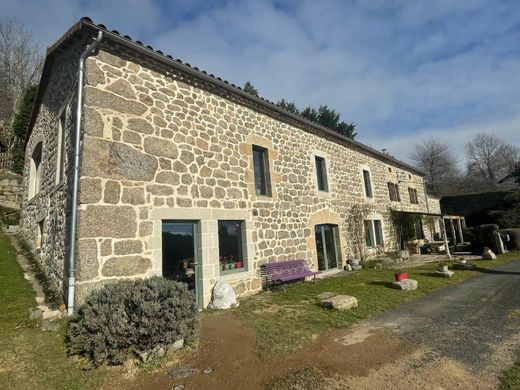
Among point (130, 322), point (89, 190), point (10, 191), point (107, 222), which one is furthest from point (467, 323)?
point (10, 191)

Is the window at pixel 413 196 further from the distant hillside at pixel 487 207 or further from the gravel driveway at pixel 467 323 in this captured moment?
the gravel driveway at pixel 467 323

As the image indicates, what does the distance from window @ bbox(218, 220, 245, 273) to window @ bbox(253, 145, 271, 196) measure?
1.44 m

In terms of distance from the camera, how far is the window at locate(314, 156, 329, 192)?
11.5 m

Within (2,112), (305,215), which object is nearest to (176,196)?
(305,215)

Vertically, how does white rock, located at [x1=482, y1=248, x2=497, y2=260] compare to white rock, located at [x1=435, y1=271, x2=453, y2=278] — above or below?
above

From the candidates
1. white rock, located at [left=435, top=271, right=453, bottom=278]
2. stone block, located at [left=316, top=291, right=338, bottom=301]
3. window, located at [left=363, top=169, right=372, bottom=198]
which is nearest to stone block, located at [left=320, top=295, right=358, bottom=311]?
stone block, located at [left=316, top=291, right=338, bottom=301]

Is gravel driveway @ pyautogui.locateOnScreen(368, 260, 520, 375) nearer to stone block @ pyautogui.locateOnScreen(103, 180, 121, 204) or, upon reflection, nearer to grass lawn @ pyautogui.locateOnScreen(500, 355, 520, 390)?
grass lawn @ pyautogui.locateOnScreen(500, 355, 520, 390)

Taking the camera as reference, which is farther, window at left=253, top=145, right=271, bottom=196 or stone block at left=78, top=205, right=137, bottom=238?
window at left=253, top=145, right=271, bottom=196

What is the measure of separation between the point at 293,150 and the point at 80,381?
8.31m

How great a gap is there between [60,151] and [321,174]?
8580mm

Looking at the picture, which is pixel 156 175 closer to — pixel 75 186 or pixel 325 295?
pixel 75 186

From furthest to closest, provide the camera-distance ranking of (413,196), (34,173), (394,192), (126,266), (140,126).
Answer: (413,196), (394,192), (34,173), (140,126), (126,266)

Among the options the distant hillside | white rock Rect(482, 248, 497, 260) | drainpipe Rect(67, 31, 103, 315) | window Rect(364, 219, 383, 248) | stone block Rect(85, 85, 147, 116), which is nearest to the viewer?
drainpipe Rect(67, 31, 103, 315)

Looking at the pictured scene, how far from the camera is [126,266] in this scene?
5340 mm
